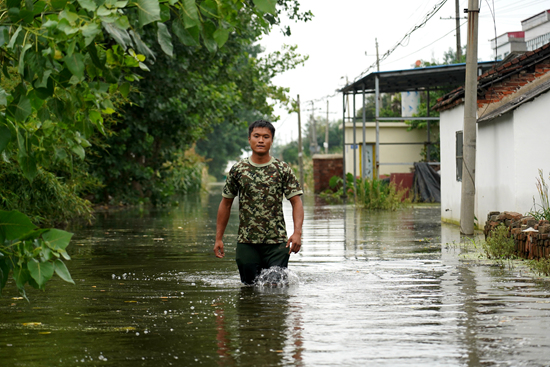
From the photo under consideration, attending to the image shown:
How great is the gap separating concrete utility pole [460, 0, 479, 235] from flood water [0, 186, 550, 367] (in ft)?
10.9

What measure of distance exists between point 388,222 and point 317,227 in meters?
2.10

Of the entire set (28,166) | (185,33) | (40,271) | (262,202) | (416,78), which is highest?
(416,78)

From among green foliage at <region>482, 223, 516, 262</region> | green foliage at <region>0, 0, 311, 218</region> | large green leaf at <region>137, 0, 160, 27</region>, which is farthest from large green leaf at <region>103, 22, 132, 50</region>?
green foliage at <region>482, 223, 516, 262</region>

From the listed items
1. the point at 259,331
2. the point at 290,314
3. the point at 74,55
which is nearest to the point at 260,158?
the point at 290,314

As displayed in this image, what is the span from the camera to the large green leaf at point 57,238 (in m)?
4.28

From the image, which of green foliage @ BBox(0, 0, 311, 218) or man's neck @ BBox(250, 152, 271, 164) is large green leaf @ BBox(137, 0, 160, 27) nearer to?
green foliage @ BBox(0, 0, 311, 218)

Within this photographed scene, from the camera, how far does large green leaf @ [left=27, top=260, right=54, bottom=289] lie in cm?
427

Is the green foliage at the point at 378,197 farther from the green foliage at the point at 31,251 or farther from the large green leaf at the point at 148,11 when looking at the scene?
the large green leaf at the point at 148,11

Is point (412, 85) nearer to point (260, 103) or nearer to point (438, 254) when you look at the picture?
point (260, 103)

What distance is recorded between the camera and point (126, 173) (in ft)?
92.4

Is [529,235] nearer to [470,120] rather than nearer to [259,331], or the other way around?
[470,120]

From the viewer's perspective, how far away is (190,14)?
13.4 ft

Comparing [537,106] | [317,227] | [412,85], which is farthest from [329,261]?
[412,85]

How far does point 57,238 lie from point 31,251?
19 cm
